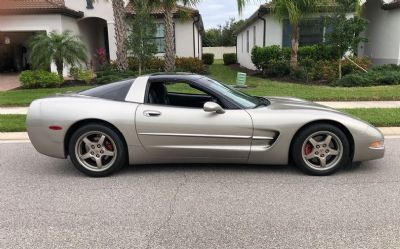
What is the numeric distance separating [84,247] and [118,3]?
14.1 meters

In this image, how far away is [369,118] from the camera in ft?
25.9

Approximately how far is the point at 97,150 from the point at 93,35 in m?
21.6

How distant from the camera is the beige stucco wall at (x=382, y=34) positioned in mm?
17500

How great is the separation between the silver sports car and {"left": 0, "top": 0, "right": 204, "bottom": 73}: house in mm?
12011

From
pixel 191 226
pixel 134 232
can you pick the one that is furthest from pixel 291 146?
pixel 134 232

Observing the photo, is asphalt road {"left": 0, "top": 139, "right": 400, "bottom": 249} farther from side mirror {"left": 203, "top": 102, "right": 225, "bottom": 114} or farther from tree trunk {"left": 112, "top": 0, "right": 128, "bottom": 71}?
tree trunk {"left": 112, "top": 0, "right": 128, "bottom": 71}

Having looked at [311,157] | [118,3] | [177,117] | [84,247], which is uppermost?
[118,3]

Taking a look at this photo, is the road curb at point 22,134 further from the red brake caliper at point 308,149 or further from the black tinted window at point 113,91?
the red brake caliper at point 308,149

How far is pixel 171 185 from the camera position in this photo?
180 inches

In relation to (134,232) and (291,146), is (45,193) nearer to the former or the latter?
(134,232)

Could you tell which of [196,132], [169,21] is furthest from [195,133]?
[169,21]

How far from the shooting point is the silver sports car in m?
4.70

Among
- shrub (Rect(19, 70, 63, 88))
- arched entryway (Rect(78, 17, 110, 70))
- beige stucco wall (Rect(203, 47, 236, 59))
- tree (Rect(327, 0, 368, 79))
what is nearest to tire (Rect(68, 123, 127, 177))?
shrub (Rect(19, 70, 63, 88))

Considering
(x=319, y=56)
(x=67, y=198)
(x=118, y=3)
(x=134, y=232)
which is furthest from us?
(x=319, y=56)
